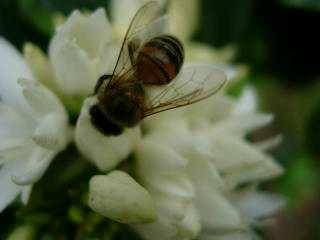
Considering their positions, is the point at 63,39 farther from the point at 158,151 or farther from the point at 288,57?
the point at 288,57

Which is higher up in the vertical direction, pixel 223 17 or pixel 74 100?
pixel 223 17

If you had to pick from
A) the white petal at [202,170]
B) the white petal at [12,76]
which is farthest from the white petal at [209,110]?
the white petal at [12,76]

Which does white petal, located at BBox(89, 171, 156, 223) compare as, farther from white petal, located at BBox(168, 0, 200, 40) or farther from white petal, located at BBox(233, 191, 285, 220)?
white petal, located at BBox(168, 0, 200, 40)

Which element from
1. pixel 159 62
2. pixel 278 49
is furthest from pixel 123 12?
pixel 278 49

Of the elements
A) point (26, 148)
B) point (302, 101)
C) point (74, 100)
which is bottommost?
point (26, 148)

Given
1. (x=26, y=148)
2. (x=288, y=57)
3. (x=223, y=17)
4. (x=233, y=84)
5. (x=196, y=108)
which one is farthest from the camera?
(x=288, y=57)

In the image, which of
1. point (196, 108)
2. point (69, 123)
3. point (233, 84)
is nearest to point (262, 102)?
point (233, 84)

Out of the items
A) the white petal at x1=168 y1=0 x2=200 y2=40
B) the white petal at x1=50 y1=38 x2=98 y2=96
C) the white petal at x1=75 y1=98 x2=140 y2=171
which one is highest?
the white petal at x1=168 y1=0 x2=200 y2=40

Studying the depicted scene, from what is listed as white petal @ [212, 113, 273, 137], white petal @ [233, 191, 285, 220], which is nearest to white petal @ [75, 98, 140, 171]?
white petal @ [212, 113, 273, 137]

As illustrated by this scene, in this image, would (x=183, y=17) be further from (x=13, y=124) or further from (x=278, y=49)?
(x=13, y=124)
